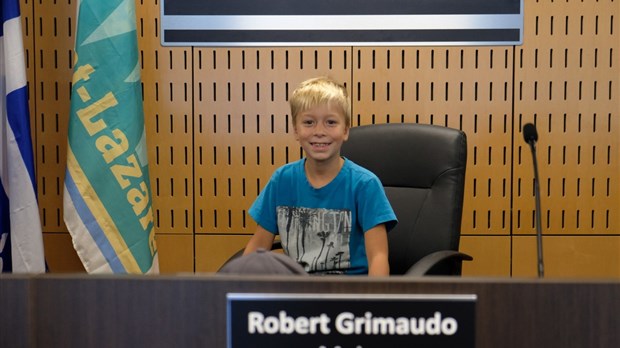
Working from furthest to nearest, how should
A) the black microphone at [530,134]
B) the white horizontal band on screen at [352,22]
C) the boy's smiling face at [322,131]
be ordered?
the white horizontal band on screen at [352,22]
the boy's smiling face at [322,131]
the black microphone at [530,134]

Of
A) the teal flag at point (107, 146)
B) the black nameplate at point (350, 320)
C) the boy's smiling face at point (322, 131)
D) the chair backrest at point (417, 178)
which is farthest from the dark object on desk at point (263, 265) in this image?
the teal flag at point (107, 146)

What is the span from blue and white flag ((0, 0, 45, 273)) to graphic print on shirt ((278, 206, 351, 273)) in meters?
1.35

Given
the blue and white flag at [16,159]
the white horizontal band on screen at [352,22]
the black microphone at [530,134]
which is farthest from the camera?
the white horizontal band on screen at [352,22]

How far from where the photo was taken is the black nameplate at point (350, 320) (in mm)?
790

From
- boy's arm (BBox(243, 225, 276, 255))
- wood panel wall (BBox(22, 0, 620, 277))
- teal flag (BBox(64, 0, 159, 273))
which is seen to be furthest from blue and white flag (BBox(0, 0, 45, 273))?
boy's arm (BBox(243, 225, 276, 255))

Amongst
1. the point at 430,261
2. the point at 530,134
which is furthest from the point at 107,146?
the point at 530,134

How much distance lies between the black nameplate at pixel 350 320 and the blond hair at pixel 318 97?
→ 1.27 m

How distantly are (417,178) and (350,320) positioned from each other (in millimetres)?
1596

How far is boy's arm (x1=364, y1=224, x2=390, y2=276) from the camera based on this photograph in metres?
1.90

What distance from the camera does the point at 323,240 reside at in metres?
1.99

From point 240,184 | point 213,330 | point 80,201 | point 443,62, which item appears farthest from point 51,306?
point 443,62

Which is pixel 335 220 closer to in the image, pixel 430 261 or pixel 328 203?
pixel 328 203

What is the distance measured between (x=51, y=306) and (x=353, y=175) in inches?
51.7

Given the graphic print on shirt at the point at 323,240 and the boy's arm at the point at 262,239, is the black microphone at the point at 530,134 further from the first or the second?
the boy's arm at the point at 262,239
